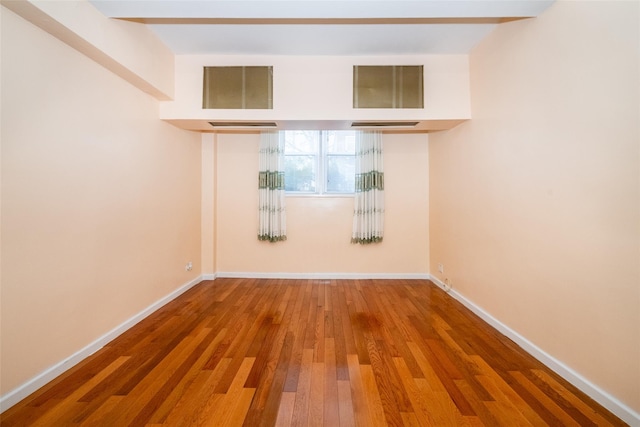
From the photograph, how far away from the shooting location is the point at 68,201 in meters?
1.75

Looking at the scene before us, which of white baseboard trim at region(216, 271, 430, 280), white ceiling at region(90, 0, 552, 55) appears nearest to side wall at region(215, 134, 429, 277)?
white baseboard trim at region(216, 271, 430, 280)

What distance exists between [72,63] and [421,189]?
4.01 metres

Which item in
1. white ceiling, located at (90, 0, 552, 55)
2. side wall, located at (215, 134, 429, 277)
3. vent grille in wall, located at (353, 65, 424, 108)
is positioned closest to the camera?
white ceiling, located at (90, 0, 552, 55)

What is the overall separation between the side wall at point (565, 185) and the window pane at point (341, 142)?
172 centimetres

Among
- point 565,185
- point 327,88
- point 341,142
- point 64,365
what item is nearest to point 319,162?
point 341,142

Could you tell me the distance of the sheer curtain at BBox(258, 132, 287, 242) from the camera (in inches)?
146

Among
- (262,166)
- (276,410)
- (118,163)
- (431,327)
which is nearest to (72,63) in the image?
(118,163)

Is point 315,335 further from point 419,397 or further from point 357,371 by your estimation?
point 419,397

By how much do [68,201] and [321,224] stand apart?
9.25 ft

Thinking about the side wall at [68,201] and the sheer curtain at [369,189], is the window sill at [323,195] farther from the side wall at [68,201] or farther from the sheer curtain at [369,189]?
the side wall at [68,201]

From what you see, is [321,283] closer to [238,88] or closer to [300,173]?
[300,173]

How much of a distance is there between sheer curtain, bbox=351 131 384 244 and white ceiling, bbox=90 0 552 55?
4.02ft

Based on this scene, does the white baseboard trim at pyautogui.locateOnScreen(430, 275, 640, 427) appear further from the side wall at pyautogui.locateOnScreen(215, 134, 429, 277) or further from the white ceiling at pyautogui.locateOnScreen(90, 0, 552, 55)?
the white ceiling at pyautogui.locateOnScreen(90, 0, 552, 55)

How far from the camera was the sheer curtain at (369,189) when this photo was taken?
3.72m
